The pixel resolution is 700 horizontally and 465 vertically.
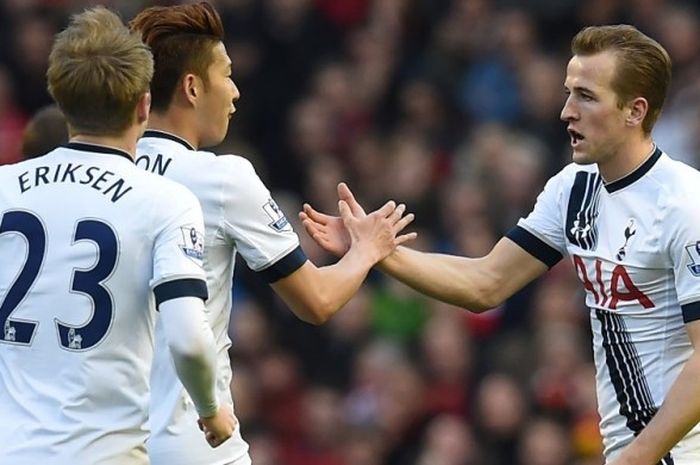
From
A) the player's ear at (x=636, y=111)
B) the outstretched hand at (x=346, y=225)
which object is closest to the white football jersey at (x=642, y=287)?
the player's ear at (x=636, y=111)

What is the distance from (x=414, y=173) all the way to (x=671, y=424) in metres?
6.64

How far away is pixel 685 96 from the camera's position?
1082 centimetres

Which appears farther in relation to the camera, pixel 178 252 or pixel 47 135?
pixel 47 135

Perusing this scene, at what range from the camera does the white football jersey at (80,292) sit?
15.5 ft

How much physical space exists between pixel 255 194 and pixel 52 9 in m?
8.81

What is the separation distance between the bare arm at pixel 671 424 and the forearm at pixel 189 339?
143cm

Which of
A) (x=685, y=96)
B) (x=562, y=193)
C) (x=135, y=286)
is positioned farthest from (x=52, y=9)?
(x=135, y=286)

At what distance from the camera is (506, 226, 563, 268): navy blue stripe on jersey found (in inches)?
245

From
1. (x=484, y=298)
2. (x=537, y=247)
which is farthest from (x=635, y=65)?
(x=484, y=298)

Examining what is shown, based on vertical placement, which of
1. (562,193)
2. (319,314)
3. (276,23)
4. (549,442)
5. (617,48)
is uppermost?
(276,23)

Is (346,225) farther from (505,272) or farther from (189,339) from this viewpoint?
(189,339)

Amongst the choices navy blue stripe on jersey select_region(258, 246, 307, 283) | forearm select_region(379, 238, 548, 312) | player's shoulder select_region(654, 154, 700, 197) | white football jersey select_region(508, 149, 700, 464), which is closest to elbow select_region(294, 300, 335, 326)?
navy blue stripe on jersey select_region(258, 246, 307, 283)

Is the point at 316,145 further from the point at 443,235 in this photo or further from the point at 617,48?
the point at 617,48

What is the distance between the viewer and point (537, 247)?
20.5ft
